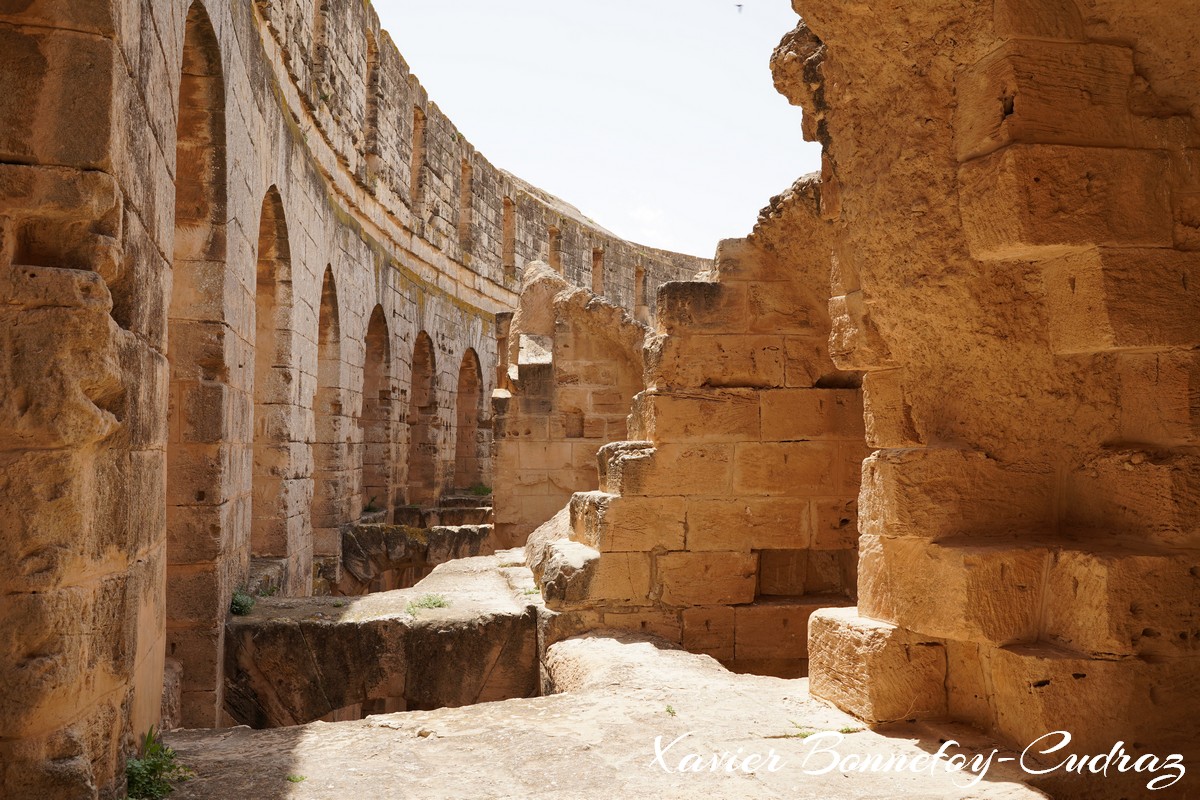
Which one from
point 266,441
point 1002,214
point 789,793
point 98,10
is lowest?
point 789,793

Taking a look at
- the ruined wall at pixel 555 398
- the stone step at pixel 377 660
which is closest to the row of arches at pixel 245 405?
the stone step at pixel 377 660

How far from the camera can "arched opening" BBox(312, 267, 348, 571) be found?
11453 mm

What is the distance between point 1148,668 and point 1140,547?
405mm

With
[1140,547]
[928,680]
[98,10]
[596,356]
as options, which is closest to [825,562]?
[928,680]

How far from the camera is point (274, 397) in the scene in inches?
343

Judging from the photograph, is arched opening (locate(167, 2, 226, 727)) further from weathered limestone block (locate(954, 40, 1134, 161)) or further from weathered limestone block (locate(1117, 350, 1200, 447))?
weathered limestone block (locate(1117, 350, 1200, 447))

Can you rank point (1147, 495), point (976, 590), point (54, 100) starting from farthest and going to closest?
point (976, 590)
point (1147, 495)
point (54, 100)

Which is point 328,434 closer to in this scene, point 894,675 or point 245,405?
point 245,405

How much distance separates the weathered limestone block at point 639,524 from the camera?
19.4 feet

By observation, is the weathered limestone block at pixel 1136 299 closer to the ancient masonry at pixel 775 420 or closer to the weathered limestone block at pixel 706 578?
the ancient masonry at pixel 775 420

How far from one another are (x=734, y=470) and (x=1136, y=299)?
3030mm

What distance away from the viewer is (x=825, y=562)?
6309 mm

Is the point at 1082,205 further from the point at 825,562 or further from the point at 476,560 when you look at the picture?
the point at 476,560

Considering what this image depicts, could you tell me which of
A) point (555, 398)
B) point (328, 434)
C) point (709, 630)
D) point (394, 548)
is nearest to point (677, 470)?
point (709, 630)
